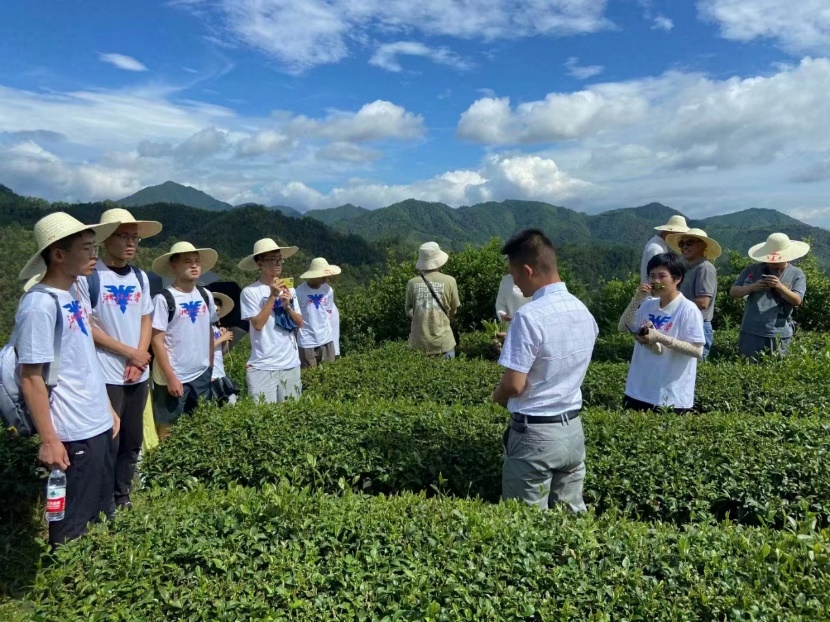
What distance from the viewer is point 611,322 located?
11.9 m

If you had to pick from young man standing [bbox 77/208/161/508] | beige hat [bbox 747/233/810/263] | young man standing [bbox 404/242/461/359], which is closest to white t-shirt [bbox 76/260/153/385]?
young man standing [bbox 77/208/161/508]

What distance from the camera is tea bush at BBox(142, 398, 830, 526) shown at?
357 cm

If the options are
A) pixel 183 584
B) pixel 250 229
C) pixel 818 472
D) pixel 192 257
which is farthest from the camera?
pixel 250 229

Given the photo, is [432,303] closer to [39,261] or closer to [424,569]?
[39,261]

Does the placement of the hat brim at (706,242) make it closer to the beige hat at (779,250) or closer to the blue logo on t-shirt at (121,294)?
the beige hat at (779,250)

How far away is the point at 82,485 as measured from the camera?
10.8ft

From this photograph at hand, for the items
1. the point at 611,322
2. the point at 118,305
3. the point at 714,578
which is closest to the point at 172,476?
the point at 118,305

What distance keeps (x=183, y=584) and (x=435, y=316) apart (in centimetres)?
532

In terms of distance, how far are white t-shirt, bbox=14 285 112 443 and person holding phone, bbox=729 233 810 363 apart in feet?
21.6

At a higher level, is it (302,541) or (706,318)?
(706,318)

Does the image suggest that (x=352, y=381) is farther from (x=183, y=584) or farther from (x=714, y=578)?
(x=714, y=578)

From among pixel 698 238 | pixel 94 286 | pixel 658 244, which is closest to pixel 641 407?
pixel 698 238

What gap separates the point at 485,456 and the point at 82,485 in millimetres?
2505

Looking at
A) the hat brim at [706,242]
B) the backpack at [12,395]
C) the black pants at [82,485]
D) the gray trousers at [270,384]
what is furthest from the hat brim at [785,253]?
the backpack at [12,395]
